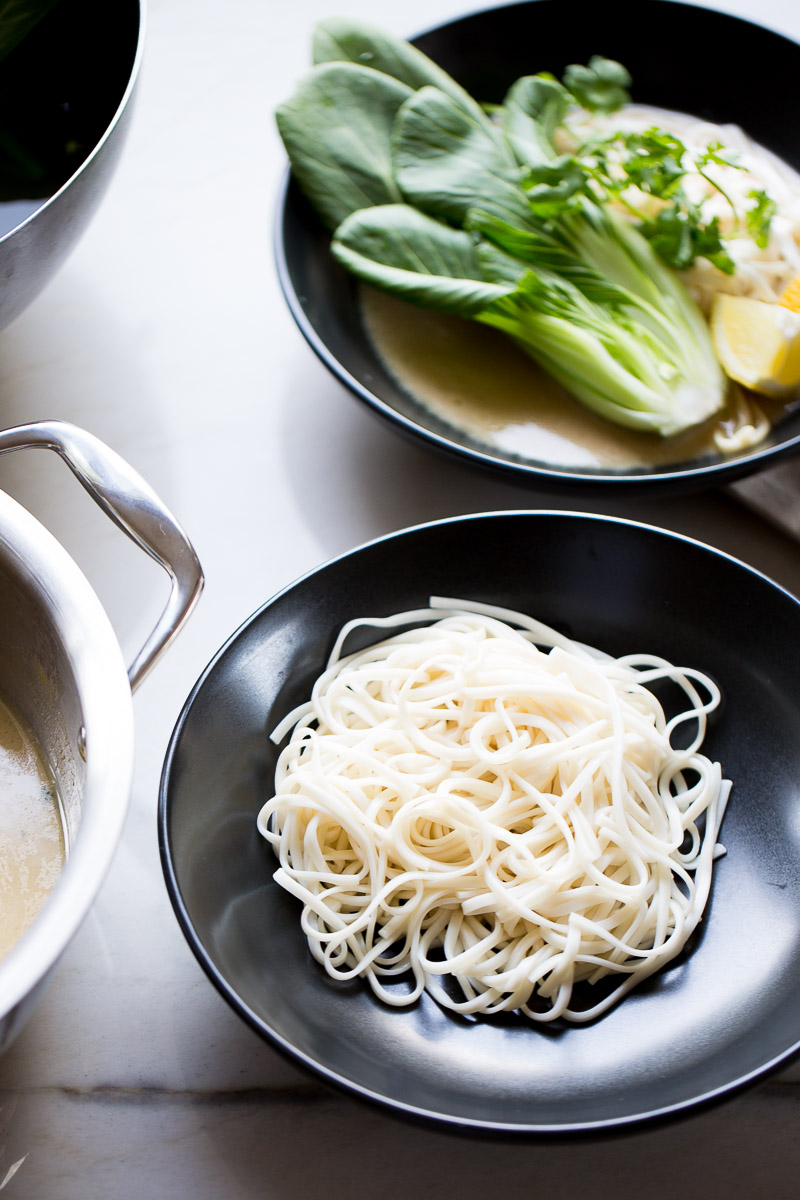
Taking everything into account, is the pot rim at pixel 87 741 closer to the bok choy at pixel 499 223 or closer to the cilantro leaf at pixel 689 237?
the bok choy at pixel 499 223

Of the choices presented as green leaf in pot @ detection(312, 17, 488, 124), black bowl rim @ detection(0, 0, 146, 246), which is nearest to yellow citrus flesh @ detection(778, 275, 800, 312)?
green leaf in pot @ detection(312, 17, 488, 124)

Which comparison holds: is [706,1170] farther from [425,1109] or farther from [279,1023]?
[279,1023]

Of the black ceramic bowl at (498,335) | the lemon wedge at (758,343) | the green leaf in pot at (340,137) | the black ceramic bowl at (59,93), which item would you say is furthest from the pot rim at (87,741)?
the lemon wedge at (758,343)

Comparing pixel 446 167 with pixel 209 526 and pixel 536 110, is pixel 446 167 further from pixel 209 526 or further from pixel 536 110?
pixel 209 526

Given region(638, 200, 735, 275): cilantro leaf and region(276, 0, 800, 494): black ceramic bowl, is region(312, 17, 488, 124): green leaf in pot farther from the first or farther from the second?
region(638, 200, 735, 275): cilantro leaf

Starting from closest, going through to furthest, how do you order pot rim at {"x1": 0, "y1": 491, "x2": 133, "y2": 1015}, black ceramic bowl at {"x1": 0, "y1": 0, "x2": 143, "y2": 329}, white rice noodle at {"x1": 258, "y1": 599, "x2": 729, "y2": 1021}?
pot rim at {"x1": 0, "y1": 491, "x2": 133, "y2": 1015} < white rice noodle at {"x1": 258, "y1": 599, "x2": 729, "y2": 1021} < black ceramic bowl at {"x1": 0, "y1": 0, "x2": 143, "y2": 329}

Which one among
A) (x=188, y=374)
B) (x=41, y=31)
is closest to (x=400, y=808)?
(x=188, y=374)
